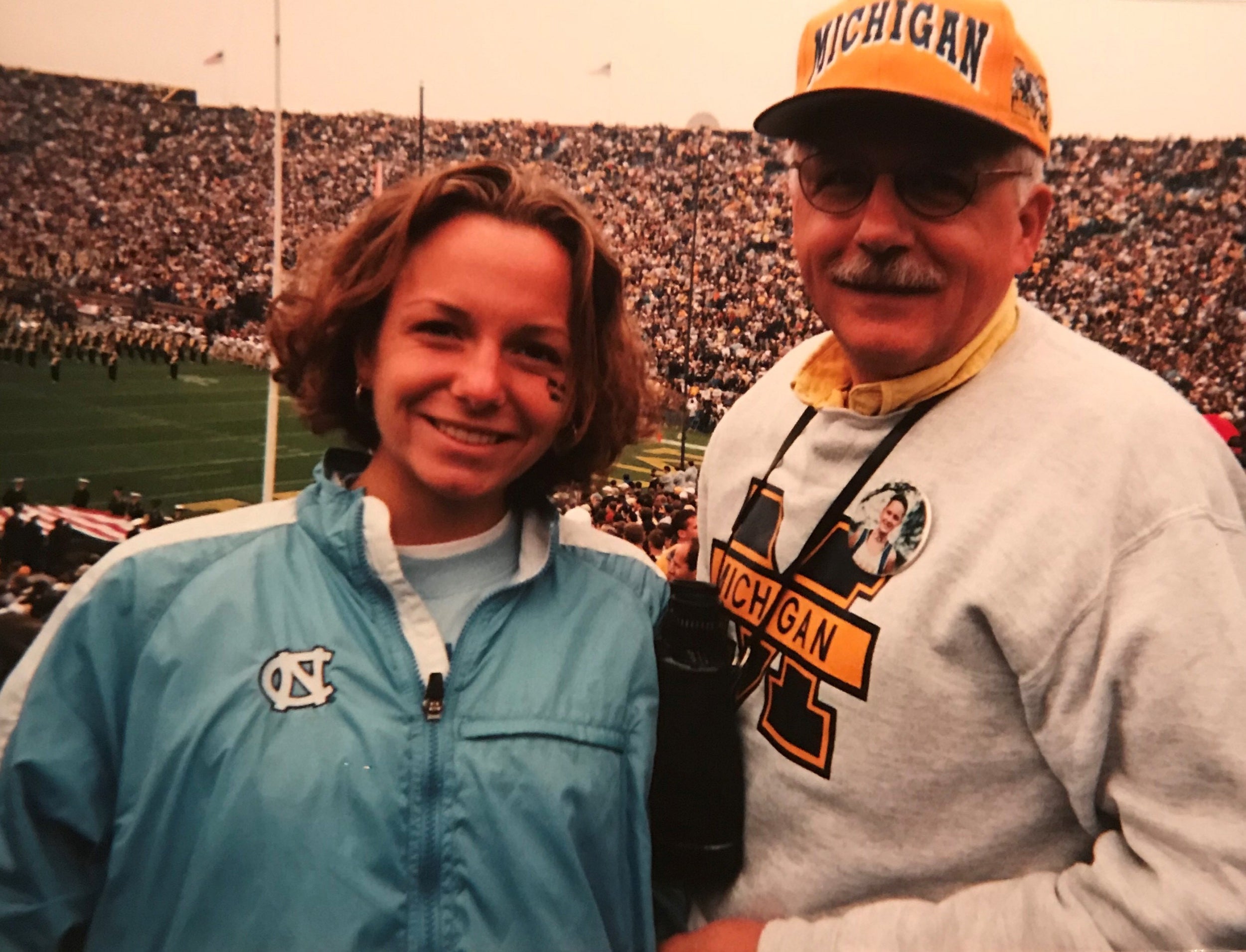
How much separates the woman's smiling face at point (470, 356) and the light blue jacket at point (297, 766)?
Answer: 0.31 ft

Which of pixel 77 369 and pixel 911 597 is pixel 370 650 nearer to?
pixel 911 597

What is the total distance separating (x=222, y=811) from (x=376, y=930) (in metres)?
0.18

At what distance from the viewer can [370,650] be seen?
0.77m

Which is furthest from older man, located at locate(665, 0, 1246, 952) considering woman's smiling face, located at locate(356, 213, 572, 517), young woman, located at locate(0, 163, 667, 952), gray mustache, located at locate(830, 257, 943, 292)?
woman's smiling face, located at locate(356, 213, 572, 517)

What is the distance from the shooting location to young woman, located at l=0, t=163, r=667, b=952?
2.33ft

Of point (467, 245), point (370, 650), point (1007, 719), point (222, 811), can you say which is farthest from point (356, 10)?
point (1007, 719)

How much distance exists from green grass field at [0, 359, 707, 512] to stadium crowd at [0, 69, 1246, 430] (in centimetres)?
25

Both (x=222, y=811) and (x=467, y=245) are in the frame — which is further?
(x=467, y=245)

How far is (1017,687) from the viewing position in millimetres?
761

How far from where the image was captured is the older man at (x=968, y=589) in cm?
66

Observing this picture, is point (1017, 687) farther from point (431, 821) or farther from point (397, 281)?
point (397, 281)

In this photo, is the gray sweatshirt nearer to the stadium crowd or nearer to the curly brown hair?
the curly brown hair

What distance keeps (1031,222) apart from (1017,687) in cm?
55

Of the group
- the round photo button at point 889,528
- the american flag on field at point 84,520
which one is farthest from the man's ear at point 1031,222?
the american flag on field at point 84,520
